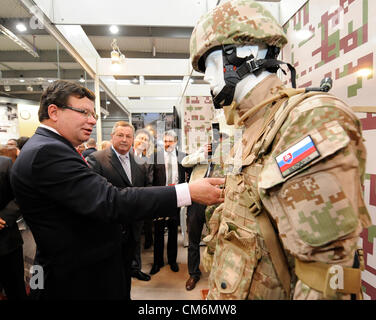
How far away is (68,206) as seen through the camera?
3.50 ft

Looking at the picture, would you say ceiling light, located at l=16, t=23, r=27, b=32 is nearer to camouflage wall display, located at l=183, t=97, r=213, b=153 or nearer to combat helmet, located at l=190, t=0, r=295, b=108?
combat helmet, located at l=190, t=0, r=295, b=108

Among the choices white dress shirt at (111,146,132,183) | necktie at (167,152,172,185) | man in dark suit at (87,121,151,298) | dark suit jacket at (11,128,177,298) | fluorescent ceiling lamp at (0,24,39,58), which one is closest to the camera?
dark suit jacket at (11,128,177,298)

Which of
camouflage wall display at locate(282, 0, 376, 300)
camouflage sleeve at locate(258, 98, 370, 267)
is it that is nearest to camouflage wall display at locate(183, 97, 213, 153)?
camouflage wall display at locate(282, 0, 376, 300)

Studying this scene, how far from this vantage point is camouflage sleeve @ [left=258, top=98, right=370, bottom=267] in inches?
24.1

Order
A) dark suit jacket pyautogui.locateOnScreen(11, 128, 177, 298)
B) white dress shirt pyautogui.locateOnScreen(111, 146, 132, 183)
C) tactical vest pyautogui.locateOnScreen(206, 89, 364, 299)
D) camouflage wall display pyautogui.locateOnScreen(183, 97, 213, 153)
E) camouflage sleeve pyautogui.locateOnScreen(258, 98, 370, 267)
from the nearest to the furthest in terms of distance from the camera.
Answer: camouflage sleeve pyautogui.locateOnScreen(258, 98, 370, 267) → tactical vest pyautogui.locateOnScreen(206, 89, 364, 299) → dark suit jacket pyautogui.locateOnScreen(11, 128, 177, 298) → white dress shirt pyautogui.locateOnScreen(111, 146, 132, 183) → camouflage wall display pyautogui.locateOnScreen(183, 97, 213, 153)

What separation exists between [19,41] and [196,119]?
4.16 meters

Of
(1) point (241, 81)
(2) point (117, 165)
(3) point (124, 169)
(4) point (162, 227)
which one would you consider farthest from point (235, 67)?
(4) point (162, 227)

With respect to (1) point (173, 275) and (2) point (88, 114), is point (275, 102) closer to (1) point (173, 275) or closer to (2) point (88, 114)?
(2) point (88, 114)

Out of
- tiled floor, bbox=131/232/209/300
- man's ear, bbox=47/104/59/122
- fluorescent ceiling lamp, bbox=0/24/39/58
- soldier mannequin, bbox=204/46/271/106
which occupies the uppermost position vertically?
fluorescent ceiling lamp, bbox=0/24/39/58

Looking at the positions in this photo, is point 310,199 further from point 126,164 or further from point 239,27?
point 126,164

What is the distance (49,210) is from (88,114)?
623 millimetres

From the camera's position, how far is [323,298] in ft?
2.11

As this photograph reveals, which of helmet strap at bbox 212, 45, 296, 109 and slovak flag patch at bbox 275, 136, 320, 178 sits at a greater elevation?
helmet strap at bbox 212, 45, 296, 109

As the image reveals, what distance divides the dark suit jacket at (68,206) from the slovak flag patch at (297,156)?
1.88 ft
